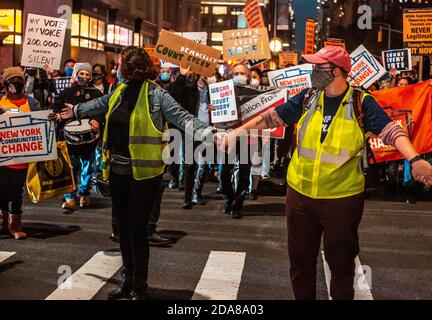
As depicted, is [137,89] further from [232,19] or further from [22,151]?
[232,19]

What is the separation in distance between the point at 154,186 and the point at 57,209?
4.76 meters

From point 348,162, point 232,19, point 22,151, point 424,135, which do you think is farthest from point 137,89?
point 232,19

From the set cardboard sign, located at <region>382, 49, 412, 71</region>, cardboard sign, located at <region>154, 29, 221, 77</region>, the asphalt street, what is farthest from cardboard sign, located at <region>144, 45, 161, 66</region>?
cardboard sign, located at <region>382, 49, 412, 71</region>

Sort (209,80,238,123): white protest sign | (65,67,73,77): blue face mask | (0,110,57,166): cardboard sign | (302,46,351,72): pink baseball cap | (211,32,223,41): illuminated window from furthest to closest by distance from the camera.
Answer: (211,32,223,41): illuminated window < (65,67,73,77): blue face mask < (209,80,238,123): white protest sign < (0,110,57,166): cardboard sign < (302,46,351,72): pink baseball cap

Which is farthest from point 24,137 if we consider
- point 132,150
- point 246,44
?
point 246,44

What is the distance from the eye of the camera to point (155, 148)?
17.1ft

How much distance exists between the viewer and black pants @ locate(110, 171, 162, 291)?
5.16 meters

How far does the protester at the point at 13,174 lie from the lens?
299 inches

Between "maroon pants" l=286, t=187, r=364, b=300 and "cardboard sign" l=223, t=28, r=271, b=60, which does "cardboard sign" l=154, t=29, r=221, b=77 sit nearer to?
"cardboard sign" l=223, t=28, r=271, b=60

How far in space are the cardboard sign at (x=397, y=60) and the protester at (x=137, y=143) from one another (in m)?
13.2

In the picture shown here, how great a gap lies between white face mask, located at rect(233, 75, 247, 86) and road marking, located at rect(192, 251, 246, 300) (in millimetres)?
3475

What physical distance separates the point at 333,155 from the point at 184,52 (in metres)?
5.68

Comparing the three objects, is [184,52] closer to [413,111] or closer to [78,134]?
[78,134]

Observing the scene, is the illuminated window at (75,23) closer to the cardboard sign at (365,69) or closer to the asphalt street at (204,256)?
the cardboard sign at (365,69)
